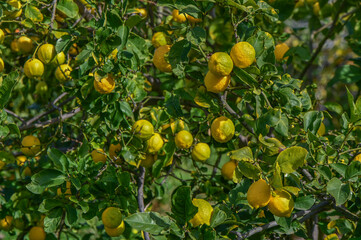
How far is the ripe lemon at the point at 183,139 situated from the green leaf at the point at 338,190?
1.53 ft

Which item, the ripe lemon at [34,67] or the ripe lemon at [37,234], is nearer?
the ripe lemon at [34,67]

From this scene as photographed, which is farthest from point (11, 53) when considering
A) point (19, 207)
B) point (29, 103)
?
point (19, 207)

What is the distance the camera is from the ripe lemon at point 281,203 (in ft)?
3.30

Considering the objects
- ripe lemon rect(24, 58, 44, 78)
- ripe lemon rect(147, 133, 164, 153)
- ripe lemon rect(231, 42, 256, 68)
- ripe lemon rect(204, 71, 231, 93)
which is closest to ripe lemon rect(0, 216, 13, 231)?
ripe lemon rect(24, 58, 44, 78)

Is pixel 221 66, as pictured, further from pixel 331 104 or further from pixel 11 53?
pixel 11 53

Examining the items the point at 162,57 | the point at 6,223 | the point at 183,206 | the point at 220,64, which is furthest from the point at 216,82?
the point at 6,223

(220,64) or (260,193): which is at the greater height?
(220,64)

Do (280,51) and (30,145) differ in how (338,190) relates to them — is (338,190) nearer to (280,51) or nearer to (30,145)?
(280,51)

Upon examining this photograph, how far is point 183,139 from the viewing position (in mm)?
1324

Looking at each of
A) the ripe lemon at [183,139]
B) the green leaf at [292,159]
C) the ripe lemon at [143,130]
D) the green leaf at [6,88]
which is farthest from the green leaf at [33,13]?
the green leaf at [292,159]

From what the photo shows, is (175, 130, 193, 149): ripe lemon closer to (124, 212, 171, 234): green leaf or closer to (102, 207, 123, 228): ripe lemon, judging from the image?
(102, 207, 123, 228): ripe lemon

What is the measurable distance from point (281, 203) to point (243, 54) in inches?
14.9

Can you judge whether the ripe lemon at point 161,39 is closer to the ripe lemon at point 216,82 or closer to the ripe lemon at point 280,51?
the ripe lemon at point 216,82

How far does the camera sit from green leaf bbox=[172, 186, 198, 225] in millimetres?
1018
